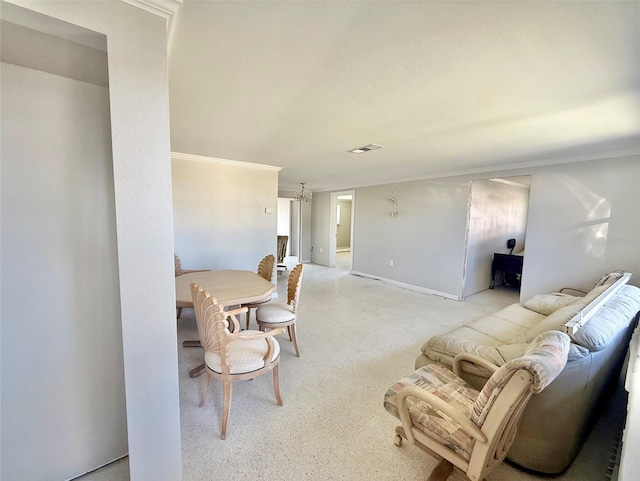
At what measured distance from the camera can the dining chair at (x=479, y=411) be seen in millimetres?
1010

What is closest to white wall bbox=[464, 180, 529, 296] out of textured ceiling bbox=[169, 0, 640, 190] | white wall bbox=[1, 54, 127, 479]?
textured ceiling bbox=[169, 0, 640, 190]

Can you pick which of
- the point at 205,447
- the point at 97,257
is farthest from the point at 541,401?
the point at 97,257

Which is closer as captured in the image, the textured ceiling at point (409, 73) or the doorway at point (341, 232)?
the textured ceiling at point (409, 73)

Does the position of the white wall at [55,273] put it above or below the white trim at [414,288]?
Answer: above

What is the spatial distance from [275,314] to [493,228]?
463 centimetres

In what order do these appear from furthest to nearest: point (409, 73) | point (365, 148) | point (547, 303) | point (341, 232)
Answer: point (341, 232) → point (365, 148) → point (547, 303) → point (409, 73)

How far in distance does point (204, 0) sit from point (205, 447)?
2.24 meters

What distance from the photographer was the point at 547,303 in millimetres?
2824

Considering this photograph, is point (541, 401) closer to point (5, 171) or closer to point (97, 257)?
point (97, 257)

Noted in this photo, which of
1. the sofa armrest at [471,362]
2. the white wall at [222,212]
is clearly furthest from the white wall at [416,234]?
the sofa armrest at [471,362]

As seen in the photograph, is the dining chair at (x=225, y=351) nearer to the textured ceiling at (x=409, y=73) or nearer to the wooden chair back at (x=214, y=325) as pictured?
the wooden chair back at (x=214, y=325)

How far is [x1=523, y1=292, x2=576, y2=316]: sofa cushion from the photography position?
2732 mm

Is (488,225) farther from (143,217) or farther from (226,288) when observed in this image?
(143,217)

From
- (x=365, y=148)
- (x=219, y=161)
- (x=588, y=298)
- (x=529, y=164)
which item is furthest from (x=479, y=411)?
(x=219, y=161)
